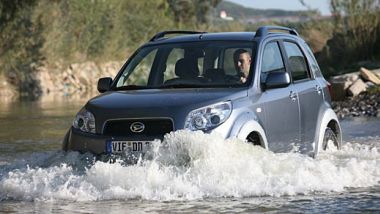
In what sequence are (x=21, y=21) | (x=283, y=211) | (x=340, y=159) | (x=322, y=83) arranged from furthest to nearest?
1. (x=21, y=21)
2. (x=322, y=83)
3. (x=340, y=159)
4. (x=283, y=211)

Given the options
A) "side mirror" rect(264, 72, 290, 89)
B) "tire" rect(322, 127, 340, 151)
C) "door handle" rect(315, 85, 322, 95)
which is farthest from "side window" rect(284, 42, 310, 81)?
"side mirror" rect(264, 72, 290, 89)

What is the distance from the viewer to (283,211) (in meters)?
8.25

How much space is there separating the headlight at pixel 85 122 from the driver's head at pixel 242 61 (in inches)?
67.8

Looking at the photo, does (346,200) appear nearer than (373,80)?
Yes

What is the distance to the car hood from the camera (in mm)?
9164

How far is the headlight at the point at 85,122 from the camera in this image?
9.52 metres

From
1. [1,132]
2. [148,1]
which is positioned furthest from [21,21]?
[1,132]

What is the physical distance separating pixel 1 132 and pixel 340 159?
9.64 meters

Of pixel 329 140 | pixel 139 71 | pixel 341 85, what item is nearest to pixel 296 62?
pixel 329 140

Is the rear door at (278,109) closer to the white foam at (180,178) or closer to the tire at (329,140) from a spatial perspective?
the white foam at (180,178)

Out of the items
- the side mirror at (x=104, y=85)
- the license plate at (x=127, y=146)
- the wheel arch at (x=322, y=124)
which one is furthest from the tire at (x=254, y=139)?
the side mirror at (x=104, y=85)

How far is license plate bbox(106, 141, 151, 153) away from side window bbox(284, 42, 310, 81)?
269 cm

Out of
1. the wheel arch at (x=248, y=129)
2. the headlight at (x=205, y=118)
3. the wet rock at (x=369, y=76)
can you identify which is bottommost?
the wet rock at (x=369, y=76)

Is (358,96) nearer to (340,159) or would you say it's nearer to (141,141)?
(340,159)
